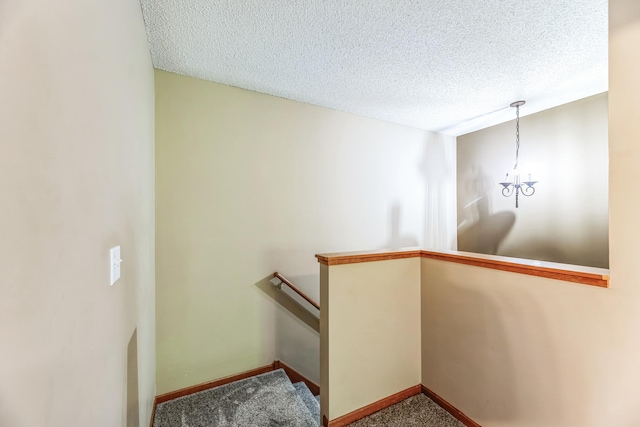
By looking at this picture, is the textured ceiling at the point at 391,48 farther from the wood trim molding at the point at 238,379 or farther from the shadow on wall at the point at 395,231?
the wood trim molding at the point at 238,379

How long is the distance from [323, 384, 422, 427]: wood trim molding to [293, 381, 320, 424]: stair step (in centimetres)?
34

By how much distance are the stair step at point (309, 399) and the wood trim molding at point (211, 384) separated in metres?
0.33

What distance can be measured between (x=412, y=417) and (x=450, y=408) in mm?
273

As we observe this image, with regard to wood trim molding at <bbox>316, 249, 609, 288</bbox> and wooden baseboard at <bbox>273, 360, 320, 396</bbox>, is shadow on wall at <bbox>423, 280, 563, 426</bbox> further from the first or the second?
wooden baseboard at <bbox>273, 360, 320, 396</bbox>

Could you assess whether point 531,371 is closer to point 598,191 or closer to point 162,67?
point 598,191

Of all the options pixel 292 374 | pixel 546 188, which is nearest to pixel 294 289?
pixel 292 374

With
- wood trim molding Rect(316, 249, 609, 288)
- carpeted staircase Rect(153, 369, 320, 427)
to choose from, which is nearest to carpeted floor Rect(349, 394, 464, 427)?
carpeted staircase Rect(153, 369, 320, 427)

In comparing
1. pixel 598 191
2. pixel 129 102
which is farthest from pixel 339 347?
pixel 598 191

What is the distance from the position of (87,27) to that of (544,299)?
2192 millimetres

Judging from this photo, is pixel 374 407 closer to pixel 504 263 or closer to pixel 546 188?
pixel 504 263

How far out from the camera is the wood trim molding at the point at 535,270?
1.21m

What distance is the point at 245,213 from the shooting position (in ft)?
8.36

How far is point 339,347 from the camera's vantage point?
173cm

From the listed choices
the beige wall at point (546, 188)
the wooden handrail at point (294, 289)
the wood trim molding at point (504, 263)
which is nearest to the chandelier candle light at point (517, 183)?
the beige wall at point (546, 188)
